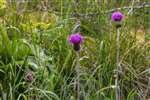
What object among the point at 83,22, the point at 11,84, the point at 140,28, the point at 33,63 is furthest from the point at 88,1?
the point at 11,84

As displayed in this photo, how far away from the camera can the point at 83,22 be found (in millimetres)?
3520

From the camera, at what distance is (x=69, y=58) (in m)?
2.89

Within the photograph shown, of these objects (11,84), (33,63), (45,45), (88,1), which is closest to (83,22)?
(88,1)

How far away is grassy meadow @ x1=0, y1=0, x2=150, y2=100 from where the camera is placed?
8.79ft

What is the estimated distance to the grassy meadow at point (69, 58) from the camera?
2678mm

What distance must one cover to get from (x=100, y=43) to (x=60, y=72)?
0.37 meters

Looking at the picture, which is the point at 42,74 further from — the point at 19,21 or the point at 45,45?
the point at 19,21

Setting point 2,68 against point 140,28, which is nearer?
point 2,68

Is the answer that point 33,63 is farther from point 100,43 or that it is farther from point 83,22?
point 83,22

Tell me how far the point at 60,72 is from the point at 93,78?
208 mm

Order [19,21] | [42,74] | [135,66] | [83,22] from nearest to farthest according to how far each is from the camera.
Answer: [42,74] → [135,66] → [19,21] → [83,22]

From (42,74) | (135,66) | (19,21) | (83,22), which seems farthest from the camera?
(83,22)

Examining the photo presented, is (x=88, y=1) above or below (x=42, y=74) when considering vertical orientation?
above

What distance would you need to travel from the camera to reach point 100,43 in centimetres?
299
